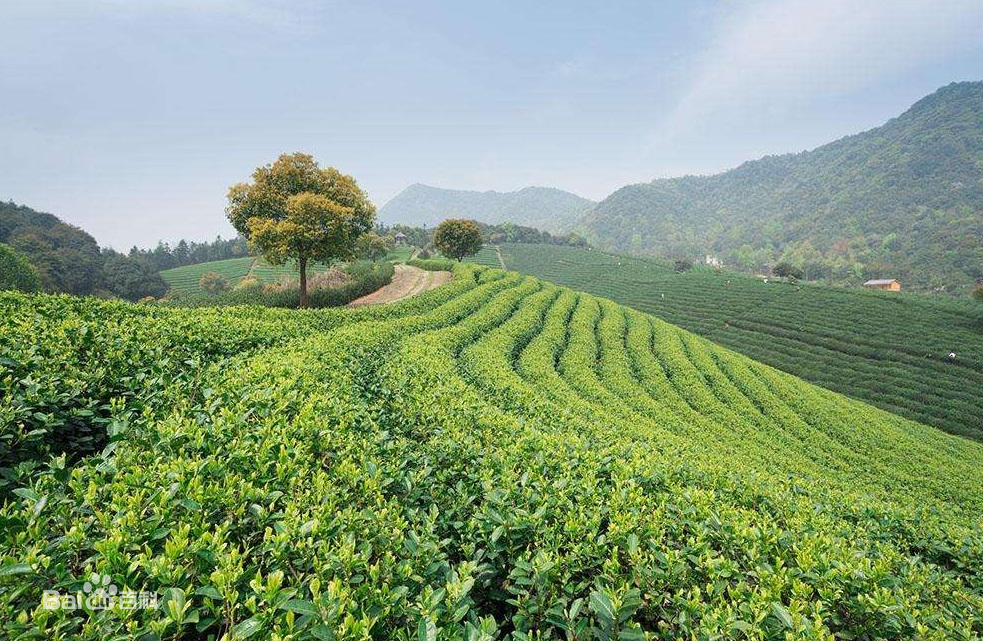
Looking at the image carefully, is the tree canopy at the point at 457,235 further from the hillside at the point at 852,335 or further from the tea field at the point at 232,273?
the tea field at the point at 232,273

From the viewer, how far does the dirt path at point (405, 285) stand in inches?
1272

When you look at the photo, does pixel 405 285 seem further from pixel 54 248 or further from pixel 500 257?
pixel 54 248

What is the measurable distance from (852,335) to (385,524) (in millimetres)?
51188

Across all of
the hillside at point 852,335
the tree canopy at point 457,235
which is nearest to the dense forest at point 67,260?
the tree canopy at point 457,235

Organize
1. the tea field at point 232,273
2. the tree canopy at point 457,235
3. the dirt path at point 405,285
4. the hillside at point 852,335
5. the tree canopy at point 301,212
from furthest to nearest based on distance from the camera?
the tea field at point 232,273
the tree canopy at point 457,235
the dirt path at point 405,285
the hillside at point 852,335
the tree canopy at point 301,212

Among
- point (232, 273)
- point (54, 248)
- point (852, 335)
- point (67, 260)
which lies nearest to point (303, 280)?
point (852, 335)

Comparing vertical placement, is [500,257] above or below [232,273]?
above

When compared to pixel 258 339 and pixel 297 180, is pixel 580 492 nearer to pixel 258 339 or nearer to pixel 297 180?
pixel 258 339

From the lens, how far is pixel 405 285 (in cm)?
3672

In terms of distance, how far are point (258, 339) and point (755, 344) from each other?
43.1 m

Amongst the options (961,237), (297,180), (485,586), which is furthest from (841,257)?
(485,586)

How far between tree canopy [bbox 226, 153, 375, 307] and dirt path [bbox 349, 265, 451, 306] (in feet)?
15.8

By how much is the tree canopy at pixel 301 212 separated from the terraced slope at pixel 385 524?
17.2 m

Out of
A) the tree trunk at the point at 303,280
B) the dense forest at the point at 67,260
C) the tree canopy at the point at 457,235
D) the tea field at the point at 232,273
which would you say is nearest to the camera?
the tree trunk at the point at 303,280
